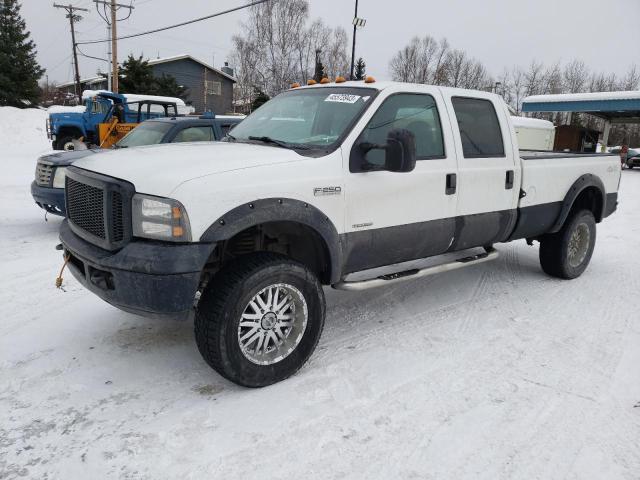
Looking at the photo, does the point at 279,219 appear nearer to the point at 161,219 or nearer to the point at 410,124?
the point at 161,219

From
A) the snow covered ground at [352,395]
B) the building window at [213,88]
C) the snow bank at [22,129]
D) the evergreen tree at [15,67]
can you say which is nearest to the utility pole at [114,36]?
the snow bank at [22,129]

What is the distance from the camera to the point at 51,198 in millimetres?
6570

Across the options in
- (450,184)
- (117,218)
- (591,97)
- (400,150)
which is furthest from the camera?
(591,97)

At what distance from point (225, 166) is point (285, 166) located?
15.5 inches

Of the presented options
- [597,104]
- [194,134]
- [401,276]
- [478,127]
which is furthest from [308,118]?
[597,104]

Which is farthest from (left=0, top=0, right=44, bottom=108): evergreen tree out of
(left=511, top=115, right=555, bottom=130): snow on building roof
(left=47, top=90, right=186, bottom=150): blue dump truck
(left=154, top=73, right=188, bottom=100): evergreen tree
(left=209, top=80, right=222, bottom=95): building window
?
(left=511, top=115, right=555, bottom=130): snow on building roof

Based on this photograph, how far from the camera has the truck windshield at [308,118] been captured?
366cm

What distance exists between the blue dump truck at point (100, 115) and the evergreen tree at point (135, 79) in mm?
18104

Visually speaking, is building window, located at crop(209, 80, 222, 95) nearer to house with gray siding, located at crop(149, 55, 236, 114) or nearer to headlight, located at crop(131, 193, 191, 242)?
house with gray siding, located at crop(149, 55, 236, 114)

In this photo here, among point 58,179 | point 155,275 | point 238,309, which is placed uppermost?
point 58,179

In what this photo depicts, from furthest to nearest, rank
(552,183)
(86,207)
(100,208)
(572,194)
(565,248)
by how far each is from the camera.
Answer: (565,248), (572,194), (552,183), (86,207), (100,208)

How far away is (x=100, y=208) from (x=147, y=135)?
5.52 meters

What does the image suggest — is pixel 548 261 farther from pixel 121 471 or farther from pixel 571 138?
pixel 571 138

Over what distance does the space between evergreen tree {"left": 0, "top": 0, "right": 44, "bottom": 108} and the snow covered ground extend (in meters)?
39.1
